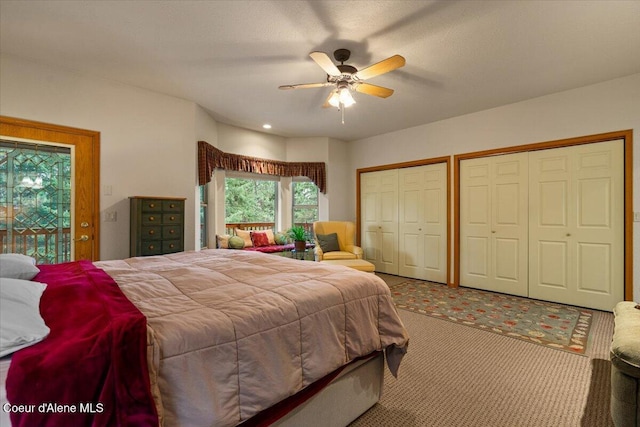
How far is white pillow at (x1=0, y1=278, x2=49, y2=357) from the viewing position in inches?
30.0

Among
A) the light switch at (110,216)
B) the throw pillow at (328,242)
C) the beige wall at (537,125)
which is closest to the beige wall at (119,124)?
the light switch at (110,216)

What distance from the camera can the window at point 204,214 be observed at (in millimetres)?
4402

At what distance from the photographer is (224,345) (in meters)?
1.01

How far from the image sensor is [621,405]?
145 cm

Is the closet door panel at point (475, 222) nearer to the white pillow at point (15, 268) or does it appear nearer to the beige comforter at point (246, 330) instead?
the beige comforter at point (246, 330)

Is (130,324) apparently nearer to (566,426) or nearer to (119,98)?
(566,426)

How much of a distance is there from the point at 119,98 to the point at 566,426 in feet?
15.1

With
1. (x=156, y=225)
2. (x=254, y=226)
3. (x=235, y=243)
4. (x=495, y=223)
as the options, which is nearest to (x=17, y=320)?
(x=156, y=225)

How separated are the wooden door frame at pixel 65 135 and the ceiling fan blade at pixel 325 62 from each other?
100.0 inches

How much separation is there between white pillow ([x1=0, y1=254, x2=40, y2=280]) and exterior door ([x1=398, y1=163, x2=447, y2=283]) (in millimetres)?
4649

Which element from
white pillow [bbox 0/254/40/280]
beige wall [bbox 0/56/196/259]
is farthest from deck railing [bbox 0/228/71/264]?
white pillow [bbox 0/254/40/280]

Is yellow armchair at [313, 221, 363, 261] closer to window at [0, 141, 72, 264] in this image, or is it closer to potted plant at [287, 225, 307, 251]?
potted plant at [287, 225, 307, 251]

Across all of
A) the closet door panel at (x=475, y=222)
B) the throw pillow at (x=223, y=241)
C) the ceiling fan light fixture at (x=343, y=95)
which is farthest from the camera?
the throw pillow at (x=223, y=241)

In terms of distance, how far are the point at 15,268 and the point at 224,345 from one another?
1201mm
